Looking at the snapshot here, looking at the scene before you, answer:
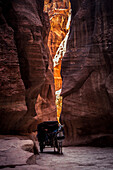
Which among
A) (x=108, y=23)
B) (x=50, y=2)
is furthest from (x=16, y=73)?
(x=50, y=2)

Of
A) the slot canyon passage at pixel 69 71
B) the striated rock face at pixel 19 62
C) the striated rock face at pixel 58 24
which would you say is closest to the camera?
the striated rock face at pixel 19 62

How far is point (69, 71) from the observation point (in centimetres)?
1636

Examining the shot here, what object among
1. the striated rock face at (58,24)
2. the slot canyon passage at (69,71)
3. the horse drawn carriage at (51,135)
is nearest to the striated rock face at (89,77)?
the slot canyon passage at (69,71)

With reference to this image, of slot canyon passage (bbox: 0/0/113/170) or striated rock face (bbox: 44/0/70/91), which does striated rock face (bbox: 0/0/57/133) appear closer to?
slot canyon passage (bbox: 0/0/113/170)

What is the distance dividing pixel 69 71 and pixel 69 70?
0.26 feet

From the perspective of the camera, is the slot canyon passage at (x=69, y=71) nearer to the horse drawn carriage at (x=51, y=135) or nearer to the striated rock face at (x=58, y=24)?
the horse drawn carriage at (x=51, y=135)

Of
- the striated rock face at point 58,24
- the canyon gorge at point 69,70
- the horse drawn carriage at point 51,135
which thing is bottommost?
the horse drawn carriage at point 51,135

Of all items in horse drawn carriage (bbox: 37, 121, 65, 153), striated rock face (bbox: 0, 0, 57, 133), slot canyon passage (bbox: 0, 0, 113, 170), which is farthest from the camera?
slot canyon passage (bbox: 0, 0, 113, 170)

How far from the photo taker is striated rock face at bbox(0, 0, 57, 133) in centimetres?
1015

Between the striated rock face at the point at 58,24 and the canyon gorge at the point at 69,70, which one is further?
the striated rock face at the point at 58,24

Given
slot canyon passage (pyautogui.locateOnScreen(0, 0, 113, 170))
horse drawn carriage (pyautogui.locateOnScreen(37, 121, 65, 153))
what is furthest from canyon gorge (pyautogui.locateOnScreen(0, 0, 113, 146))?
horse drawn carriage (pyautogui.locateOnScreen(37, 121, 65, 153))

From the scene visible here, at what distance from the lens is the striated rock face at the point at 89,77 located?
14.6 meters

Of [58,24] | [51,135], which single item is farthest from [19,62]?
[58,24]

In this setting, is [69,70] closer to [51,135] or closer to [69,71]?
[69,71]
